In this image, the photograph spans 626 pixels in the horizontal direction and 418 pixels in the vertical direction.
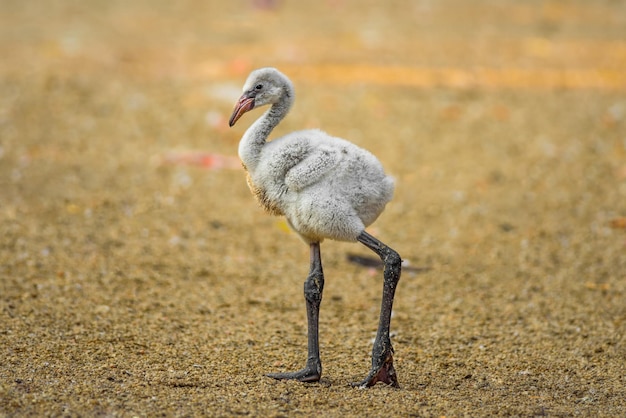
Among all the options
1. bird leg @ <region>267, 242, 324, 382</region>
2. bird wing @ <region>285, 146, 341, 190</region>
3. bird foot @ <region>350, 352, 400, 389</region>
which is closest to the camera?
bird wing @ <region>285, 146, 341, 190</region>

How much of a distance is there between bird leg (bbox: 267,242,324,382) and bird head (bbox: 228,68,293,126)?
3.11 ft

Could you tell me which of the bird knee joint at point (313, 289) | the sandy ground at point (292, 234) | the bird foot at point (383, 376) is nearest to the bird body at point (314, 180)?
the bird knee joint at point (313, 289)

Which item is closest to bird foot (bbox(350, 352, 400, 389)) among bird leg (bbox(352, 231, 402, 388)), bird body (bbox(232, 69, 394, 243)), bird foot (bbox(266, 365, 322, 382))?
bird leg (bbox(352, 231, 402, 388))

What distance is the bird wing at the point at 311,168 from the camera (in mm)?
4961

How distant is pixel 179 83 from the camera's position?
1223 cm

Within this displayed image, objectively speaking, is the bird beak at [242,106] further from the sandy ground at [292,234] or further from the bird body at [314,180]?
the sandy ground at [292,234]

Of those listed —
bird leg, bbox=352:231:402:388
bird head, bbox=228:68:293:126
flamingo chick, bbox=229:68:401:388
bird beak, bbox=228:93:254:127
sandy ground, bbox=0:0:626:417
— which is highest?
bird head, bbox=228:68:293:126

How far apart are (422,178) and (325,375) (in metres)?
4.78

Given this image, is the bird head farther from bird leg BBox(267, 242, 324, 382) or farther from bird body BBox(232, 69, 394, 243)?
bird leg BBox(267, 242, 324, 382)

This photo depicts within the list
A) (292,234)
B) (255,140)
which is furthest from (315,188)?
(292,234)

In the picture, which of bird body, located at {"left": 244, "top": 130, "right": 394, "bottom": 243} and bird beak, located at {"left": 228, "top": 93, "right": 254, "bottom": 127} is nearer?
bird body, located at {"left": 244, "top": 130, "right": 394, "bottom": 243}

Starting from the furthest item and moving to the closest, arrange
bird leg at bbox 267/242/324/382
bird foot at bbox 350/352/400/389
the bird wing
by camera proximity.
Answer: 1. bird leg at bbox 267/242/324/382
2. bird foot at bbox 350/352/400/389
3. the bird wing

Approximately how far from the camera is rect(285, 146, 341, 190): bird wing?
4961mm

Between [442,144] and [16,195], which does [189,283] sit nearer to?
[16,195]
